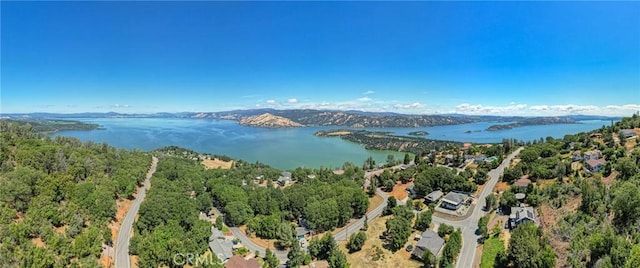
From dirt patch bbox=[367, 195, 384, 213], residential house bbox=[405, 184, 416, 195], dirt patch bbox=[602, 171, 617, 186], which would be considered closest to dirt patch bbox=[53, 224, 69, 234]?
dirt patch bbox=[367, 195, 384, 213]

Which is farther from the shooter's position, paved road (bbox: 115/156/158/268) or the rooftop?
the rooftop

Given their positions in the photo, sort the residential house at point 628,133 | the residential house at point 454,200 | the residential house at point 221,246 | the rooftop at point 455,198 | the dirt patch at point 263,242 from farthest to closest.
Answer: the residential house at point 628,133, the rooftop at point 455,198, the residential house at point 454,200, the dirt patch at point 263,242, the residential house at point 221,246

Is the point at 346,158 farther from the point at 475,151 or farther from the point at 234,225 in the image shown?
the point at 234,225

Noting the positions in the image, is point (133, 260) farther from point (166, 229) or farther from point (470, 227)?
point (470, 227)

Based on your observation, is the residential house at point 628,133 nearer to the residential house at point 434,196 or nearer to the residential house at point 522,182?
the residential house at point 522,182

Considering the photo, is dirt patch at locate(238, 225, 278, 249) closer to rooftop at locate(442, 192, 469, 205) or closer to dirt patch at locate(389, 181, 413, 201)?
dirt patch at locate(389, 181, 413, 201)

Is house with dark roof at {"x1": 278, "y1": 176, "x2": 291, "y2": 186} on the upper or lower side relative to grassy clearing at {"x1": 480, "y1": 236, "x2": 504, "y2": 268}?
lower

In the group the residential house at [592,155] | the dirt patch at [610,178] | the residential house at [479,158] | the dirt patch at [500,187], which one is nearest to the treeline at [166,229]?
the dirt patch at [500,187]
